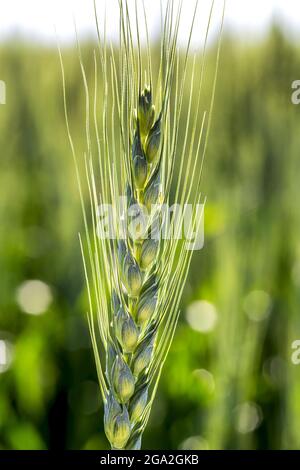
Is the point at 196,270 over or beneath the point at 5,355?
over

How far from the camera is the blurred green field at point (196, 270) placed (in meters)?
0.86

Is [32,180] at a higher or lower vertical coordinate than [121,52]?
lower

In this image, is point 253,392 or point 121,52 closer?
point 121,52

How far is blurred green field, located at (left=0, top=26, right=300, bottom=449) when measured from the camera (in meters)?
0.86

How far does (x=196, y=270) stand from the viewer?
0.87 metres

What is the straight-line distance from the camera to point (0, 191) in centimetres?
87

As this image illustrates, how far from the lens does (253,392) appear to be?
895 millimetres

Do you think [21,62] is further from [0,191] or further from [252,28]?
[252,28]

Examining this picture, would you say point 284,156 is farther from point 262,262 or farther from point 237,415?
point 237,415

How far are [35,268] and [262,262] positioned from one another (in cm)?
35
